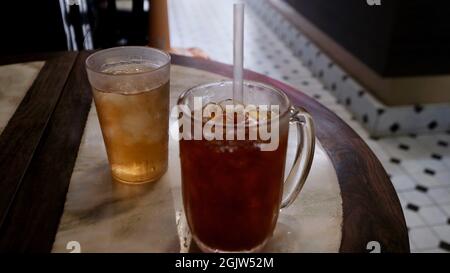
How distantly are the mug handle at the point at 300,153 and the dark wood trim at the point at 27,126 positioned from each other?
0.57m

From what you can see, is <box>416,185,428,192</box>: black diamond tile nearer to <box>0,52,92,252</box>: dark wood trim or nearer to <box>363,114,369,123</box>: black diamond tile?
<box>363,114,369,123</box>: black diamond tile

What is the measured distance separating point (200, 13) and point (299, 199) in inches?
255

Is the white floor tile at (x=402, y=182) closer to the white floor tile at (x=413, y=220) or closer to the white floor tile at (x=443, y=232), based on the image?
the white floor tile at (x=413, y=220)

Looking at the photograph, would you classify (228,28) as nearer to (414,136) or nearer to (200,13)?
(200,13)

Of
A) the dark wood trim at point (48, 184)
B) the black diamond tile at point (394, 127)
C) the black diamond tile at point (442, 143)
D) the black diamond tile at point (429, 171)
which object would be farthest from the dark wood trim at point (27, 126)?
the black diamond tile at point (442, 143)

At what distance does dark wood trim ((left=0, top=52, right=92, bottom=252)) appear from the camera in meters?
0.76

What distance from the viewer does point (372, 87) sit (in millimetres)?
3215

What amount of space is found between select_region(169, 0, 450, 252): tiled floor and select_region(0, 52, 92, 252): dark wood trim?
6.10 ft

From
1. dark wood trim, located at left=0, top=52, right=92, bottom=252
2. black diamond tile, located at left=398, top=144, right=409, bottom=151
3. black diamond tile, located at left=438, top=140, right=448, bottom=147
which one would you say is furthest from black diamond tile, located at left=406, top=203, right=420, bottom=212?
dark wood trim, located at left=0, top=52, right=92, bottom=252

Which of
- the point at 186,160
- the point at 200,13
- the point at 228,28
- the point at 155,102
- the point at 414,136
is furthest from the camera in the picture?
the point at 200,13

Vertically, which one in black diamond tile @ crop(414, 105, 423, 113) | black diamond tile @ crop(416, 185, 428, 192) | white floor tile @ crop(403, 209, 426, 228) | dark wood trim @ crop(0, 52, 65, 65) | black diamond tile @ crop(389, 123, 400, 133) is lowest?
white floor tile @ crop(403, 209, 426, 228)

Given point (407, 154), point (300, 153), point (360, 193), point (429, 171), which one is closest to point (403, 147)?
point (407, 154)

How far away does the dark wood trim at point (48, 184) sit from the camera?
0.76 metres

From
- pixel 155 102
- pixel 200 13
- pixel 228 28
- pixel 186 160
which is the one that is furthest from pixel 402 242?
pixel 200 13
